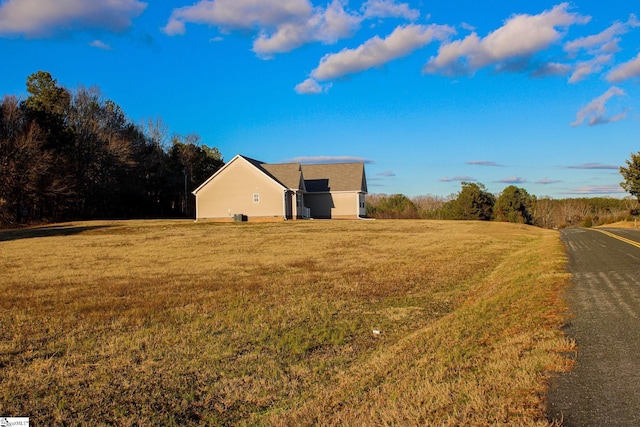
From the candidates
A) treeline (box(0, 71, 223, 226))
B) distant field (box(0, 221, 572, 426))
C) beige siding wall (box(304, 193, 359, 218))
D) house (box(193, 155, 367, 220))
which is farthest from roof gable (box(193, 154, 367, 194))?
distant field (box(0, 221, 572, 426))

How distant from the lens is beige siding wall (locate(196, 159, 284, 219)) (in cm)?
4422

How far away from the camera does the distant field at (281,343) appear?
509 cm

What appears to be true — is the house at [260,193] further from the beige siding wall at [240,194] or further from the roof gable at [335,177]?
the roof gable at [335,177]

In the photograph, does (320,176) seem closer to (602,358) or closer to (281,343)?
(281,343)

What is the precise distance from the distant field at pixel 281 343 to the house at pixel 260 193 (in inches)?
1079

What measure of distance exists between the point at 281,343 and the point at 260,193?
1466 inches

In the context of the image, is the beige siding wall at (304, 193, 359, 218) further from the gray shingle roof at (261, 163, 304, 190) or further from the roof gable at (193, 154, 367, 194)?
the gray shingle roof at (261, 163, 304, 190)

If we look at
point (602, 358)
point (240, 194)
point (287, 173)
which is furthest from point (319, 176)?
point (602, 358)

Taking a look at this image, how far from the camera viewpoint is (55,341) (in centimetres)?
777

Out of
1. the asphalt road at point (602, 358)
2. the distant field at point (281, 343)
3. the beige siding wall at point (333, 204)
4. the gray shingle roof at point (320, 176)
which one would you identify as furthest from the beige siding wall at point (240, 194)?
the asphalt road at point (602, 358)

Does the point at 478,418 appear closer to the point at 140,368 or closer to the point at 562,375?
the point at 562,375

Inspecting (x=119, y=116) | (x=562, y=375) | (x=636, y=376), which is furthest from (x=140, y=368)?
(x=119, y=116)

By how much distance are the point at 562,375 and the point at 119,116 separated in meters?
62.0

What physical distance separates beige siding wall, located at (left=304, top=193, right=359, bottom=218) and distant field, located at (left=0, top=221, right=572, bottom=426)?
112ft
